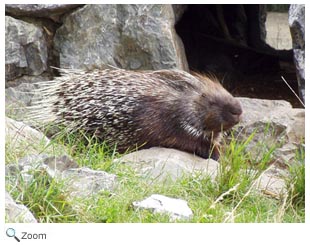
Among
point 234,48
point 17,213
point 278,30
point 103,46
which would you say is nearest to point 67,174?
point 17,213

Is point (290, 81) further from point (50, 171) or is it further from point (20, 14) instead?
point (50, 171)

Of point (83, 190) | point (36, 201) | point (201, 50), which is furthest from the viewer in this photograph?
point (201, 50)

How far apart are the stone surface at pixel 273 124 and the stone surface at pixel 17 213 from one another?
73.9 inches

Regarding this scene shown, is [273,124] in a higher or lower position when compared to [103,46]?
lower

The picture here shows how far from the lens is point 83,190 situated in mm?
2883

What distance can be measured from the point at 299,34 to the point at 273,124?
0.56m

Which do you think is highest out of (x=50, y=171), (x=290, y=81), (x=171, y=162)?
(x=50, y=171)

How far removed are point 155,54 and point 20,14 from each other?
917mm

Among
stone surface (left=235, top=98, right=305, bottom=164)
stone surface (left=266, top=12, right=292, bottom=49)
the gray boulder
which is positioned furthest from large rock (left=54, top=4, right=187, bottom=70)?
stone surface (left=266, top=12, right=292, bottom=49)

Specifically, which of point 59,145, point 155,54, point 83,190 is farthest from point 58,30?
point 83,190

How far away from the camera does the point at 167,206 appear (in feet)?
9.19

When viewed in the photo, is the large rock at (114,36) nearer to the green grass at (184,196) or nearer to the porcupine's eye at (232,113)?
the porcupine's eye at (232,113)

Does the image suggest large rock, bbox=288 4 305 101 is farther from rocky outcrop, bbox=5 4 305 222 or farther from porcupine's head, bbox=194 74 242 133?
porcupine's head, bbox=194 74 242 133
